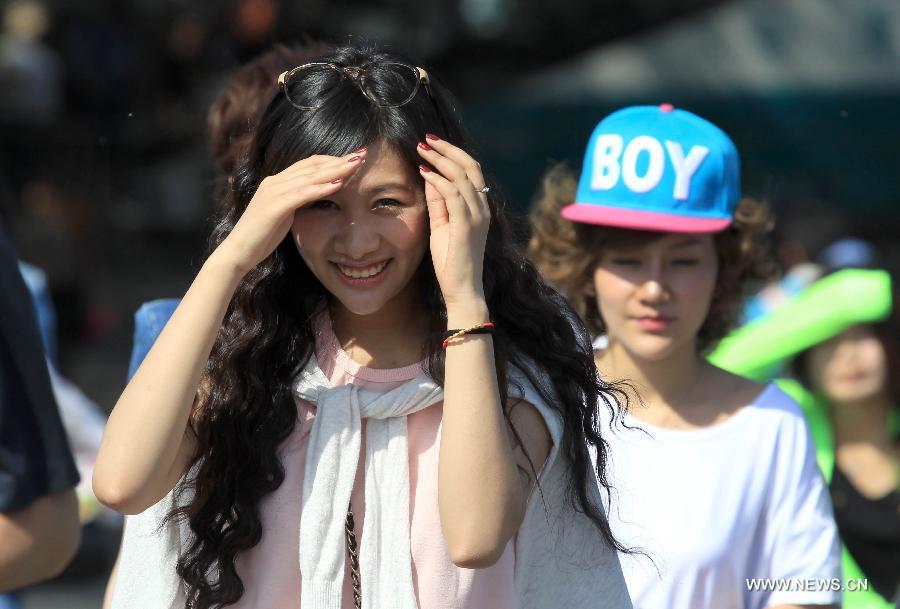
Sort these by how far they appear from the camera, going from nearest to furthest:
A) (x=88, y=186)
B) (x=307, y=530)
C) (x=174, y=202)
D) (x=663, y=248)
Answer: (x=307, y=530) < (x=663, y=248) < (x=88, y=186) < (x=174, y=202)

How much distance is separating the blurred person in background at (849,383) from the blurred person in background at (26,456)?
212 centimetres

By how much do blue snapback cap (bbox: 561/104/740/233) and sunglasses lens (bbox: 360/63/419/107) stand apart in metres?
0.93

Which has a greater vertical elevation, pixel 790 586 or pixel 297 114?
pixel 297 114

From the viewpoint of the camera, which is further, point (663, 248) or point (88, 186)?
point (88, 186)

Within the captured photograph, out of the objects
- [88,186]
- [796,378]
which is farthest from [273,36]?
[796,378]

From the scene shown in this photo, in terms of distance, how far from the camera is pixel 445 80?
988cm

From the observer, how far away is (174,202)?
12445 mm

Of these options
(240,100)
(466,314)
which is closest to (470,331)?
(466,314)

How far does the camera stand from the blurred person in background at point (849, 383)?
158 inches

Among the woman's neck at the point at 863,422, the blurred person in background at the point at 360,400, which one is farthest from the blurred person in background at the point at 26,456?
the woman's neck at the point at 863,422

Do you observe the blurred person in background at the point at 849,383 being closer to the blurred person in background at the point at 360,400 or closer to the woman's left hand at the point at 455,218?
the blurred person in background at the point at 360,400

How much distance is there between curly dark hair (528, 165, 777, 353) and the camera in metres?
3.46

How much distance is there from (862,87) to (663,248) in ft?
23.9

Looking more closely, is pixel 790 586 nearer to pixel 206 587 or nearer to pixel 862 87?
pixel 206 587
